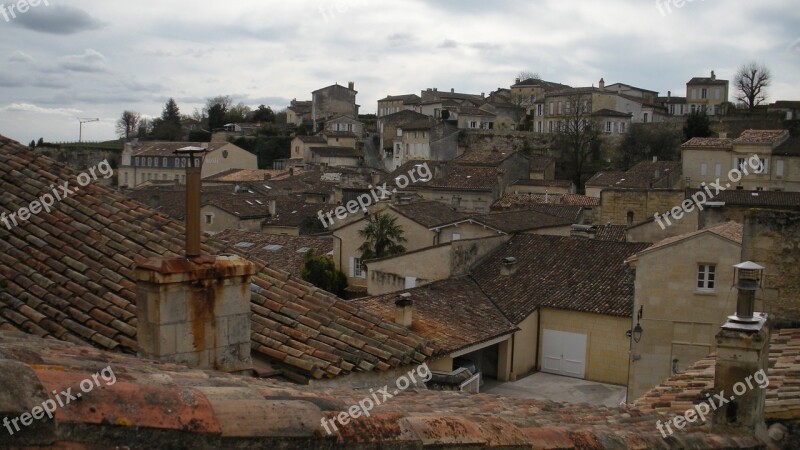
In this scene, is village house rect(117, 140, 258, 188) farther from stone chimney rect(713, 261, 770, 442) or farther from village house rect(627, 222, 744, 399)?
stone chimney rect(713, 261, 770, 442)

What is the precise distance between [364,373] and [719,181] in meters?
51.5

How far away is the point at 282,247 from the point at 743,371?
100 ft

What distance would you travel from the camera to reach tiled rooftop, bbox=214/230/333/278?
34594 millimetres

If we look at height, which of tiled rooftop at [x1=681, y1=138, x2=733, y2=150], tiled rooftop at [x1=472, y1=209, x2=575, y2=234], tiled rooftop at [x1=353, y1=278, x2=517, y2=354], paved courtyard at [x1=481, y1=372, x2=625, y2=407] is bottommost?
paved courtyard at [x1=481, y1=372, x2=625, y2=407]

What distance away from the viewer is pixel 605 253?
26.9m

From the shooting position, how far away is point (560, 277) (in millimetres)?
26016

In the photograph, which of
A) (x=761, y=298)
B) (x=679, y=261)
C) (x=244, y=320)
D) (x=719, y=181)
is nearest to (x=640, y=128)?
(x=719, y=181)

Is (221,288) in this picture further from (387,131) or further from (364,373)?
(387,131)

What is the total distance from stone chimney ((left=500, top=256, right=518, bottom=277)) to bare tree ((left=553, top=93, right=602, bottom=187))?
152 feet

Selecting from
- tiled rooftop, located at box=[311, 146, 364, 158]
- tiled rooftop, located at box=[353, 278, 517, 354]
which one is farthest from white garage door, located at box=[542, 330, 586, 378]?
tiled rooftop, located at box=[311, 146, 364, 158]

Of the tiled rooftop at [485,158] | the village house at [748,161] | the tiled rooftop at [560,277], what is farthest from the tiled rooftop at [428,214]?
the village house at [748,161]

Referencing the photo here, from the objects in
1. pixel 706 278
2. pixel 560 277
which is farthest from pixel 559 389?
pixel 706 278

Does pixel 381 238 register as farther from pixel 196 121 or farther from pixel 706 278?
pixel 196 121

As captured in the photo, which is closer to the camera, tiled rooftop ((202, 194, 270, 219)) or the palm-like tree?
the palm-like tree
